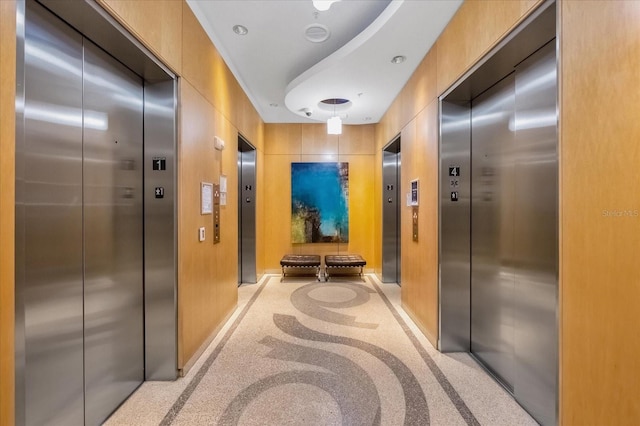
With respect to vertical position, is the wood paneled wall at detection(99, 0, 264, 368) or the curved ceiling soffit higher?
the curved ceiling soffit

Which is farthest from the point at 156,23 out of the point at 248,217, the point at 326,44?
the point at 248,217

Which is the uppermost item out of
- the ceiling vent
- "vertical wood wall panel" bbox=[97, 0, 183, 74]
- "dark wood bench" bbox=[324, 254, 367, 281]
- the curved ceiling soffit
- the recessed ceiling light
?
the ceiling vent

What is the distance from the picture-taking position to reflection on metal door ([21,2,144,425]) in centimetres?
175

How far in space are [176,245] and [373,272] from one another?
5373 mm

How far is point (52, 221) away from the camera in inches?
73.7

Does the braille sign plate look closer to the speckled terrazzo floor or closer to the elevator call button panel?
the elevator call button panel

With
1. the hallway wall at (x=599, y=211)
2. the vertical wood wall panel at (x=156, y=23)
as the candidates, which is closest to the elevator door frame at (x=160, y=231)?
the vertical wood wall panel at (x=156, y=23)

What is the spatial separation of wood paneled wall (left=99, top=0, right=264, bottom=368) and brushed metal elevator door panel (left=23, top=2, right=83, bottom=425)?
1.56 feet

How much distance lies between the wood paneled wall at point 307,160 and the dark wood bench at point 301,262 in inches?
16.3

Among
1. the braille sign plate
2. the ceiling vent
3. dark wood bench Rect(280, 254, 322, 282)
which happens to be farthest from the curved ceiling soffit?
dark wood bench Rect(280, 254, 322, 282)

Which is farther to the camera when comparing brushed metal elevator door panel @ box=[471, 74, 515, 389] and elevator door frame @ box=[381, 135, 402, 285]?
elevator door frame @ box=[381, 135, 402, 285]

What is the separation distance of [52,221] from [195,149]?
58.5 inches

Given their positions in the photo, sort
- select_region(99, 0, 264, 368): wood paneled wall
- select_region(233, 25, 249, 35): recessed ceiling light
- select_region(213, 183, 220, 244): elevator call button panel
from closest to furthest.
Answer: select_region(99, 0, 264, 368): wood paneled wall
select_region(233, 25, 249, 35): recessed ceiling light
select_region(213, 183, 220, 244): elevator call button panel

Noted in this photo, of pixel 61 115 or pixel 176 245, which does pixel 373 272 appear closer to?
pixel 176 245
